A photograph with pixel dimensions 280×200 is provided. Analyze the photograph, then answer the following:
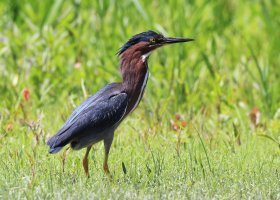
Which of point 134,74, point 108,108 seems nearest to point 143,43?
point 134,74

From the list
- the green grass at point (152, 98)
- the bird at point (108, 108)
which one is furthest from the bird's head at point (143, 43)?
the green grass at point (152, 98)

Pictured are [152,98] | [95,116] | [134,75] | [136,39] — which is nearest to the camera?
[95,116]

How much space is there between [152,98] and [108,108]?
1906 millimetres

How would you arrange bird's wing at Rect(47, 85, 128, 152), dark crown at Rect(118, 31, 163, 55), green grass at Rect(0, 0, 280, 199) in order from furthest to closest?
1. dark crown at Rect(118, 31, 163, 55)
2. bird's wing at Rect(47, 85, 128, 152)
3. green grass at Rect(0, 0, 280, 199)

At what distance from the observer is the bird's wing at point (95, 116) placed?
5.66m

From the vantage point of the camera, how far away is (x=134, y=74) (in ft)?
20.1

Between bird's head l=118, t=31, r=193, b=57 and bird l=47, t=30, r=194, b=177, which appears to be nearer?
bird l=47, t=30, r=194, b=177

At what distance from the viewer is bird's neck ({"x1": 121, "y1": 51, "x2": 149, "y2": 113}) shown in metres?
6.06

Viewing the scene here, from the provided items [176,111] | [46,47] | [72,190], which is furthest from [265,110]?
[72,190]

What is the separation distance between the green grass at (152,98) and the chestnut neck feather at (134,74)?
352 mm

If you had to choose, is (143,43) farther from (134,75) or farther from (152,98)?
(152,98)

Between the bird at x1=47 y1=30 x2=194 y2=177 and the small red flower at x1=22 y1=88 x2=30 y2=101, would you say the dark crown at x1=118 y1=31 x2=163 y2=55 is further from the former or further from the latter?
the small red flower at x1=22 y1=88 x2=30 y2=101

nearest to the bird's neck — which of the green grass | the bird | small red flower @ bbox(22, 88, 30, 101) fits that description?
the bird

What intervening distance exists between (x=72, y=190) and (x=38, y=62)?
3.17 metres
